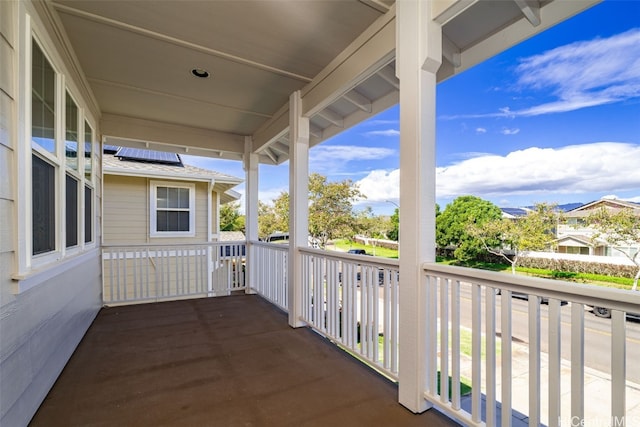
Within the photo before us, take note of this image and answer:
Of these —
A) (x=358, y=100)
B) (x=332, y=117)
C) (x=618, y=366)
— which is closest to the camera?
(x=618, y=366)

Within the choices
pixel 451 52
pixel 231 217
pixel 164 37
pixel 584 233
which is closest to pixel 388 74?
pixel 451 52

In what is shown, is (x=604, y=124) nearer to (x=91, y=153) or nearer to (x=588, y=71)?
(x=588, y=71)

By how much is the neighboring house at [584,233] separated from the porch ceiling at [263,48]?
67.5 inches

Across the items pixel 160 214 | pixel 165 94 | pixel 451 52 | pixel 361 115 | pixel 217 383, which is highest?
pixel 165 94

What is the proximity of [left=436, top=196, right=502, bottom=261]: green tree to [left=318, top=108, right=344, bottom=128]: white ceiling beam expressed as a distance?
174 centimetres

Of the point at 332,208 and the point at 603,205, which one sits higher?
the point at 332,208

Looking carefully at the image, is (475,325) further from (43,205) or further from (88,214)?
(88,214)

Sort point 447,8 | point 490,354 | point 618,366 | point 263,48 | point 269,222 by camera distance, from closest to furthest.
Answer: point 618,366 < point 490,354 < point 447,8 < point 263,48 < point 269,222

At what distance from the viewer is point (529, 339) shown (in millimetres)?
1402

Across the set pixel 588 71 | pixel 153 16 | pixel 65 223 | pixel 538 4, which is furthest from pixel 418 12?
pixel 588 71

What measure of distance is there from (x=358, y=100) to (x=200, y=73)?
1.70m

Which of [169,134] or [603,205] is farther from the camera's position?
[169,134]

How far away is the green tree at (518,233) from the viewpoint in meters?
3.19

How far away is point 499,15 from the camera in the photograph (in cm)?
205
